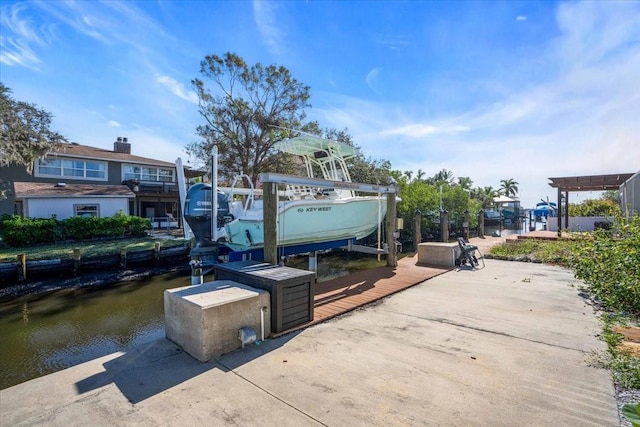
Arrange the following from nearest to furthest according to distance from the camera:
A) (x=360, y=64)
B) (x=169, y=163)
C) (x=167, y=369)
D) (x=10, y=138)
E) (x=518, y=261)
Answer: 1. (x=167, y=369)
2. (x=518, y=261)
3. (x=360, y=64)
4. (x=10, y=138)
5. (x=169, y=163)

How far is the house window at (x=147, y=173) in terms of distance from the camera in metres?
22.8

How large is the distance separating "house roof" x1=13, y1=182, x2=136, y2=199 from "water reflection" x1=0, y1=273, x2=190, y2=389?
37.2ft

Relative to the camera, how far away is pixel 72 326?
6.86m

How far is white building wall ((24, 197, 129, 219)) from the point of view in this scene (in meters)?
17.2

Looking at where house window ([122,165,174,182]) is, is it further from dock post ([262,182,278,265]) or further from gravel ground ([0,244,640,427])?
dock post ([262,182,278,265])

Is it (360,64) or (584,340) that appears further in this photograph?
(360,64)

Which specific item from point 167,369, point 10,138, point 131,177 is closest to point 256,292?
point 167,369

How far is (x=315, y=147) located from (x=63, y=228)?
1365cm

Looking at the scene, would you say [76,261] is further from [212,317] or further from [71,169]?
[71,169]

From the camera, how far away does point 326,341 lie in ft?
12.9

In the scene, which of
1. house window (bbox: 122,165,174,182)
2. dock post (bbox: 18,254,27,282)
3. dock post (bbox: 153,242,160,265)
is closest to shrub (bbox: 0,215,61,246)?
dock post (bbox: 18,254,27,282)

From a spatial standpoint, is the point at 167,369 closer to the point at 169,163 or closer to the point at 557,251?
the point at 557,251

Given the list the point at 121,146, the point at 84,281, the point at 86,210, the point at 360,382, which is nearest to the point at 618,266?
the point at 360,382

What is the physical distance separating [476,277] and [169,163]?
2450 centimetres
